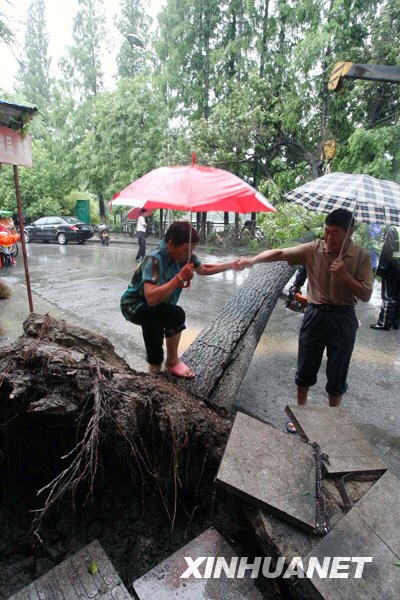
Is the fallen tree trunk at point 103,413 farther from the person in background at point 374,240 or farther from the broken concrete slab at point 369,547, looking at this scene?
the person in background at point 374,240

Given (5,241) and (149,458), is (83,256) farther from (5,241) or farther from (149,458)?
(149,458)

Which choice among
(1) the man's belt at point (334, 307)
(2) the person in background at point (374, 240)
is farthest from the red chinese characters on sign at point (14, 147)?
(2) the person in background at point (374, 240)

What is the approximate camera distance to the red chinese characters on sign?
164 inches

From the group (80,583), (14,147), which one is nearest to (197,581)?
(80,583)

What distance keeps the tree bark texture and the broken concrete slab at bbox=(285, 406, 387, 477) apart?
0.70 metres

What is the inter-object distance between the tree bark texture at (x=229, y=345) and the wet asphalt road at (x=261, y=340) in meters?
0.55

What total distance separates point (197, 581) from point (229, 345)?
7.02 feet

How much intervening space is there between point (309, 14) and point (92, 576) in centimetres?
1759

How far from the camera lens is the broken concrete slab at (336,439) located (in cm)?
200

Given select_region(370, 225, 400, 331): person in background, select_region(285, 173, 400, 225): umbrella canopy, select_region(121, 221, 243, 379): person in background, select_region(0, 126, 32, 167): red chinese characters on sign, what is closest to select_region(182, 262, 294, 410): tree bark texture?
select_region(121, 221, 243, 379): person in background

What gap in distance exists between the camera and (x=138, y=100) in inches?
695

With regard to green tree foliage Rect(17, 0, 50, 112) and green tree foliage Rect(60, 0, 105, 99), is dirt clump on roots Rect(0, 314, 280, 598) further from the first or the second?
green tree foliage Rect(17, 0, 50, 112)

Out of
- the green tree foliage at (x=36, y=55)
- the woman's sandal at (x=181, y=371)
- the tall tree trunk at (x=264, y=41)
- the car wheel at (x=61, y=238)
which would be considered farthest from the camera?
the green tree foliage at (x=36, y=55)

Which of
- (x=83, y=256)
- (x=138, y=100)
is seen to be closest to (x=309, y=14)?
(x=138, y=100)
